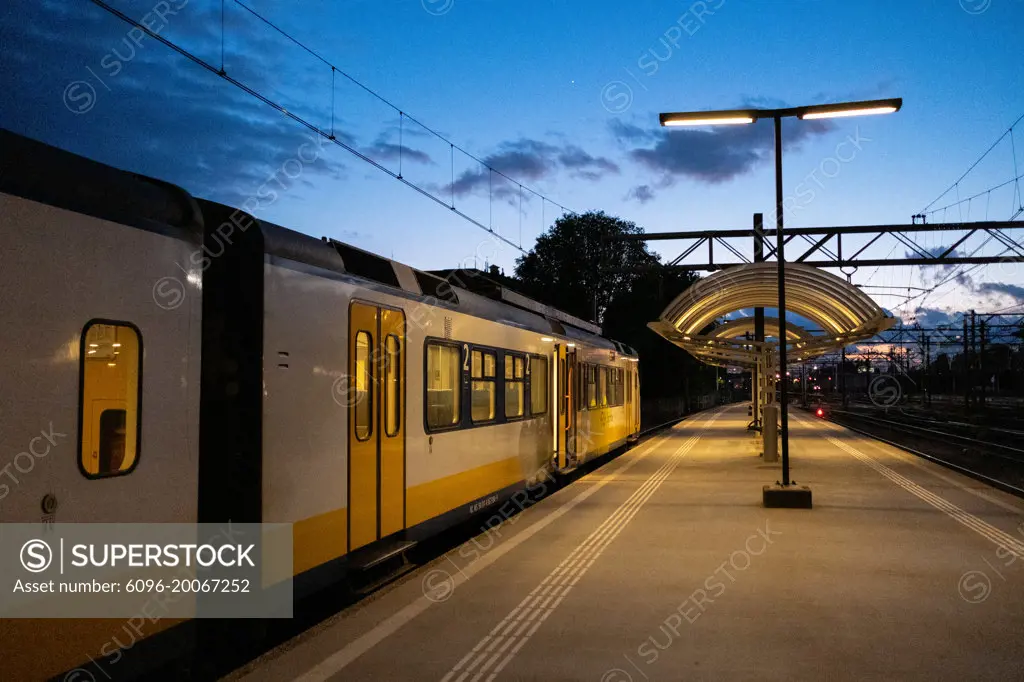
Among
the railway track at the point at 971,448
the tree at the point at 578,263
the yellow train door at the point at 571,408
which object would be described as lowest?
the railway track at the point at 971,448

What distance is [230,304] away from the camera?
6.19m

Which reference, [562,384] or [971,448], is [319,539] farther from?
[971,448]

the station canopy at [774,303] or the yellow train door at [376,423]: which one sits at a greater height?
the station canopy at [774,303]

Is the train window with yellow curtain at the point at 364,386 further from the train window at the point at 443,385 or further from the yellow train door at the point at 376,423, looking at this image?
the train window at the point at 443,385

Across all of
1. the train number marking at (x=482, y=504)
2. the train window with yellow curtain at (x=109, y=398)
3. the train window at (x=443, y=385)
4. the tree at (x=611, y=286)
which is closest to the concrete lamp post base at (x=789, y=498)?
the train number marking at (x=482, y=504)

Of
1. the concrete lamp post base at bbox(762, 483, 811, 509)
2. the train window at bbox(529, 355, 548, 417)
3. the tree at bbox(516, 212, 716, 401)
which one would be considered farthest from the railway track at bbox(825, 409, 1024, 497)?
the tree at bbox(516, 212, 716, 401)

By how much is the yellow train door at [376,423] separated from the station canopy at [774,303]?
12.9 metres

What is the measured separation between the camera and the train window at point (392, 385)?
840cm

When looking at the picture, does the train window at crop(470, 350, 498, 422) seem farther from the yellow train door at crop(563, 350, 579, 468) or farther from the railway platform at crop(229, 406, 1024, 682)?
the yellow train door at crop(563, 350, 579, 468)

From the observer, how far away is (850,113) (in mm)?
13336

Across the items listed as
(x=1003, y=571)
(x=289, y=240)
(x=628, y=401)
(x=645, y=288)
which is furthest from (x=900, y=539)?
(x=645, y=288)

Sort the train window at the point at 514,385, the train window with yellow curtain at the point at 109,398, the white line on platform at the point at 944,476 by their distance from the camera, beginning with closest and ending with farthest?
the train window with yellow curtain at the point at 109,398 → the train window at the point at 514,385 → the white line on platform at the point at 944,476

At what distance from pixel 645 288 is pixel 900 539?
4625 centimetres

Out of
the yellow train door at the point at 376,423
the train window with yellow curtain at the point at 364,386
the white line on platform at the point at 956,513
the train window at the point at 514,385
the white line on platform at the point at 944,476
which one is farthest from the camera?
the white line on platform at the point at 944,476
